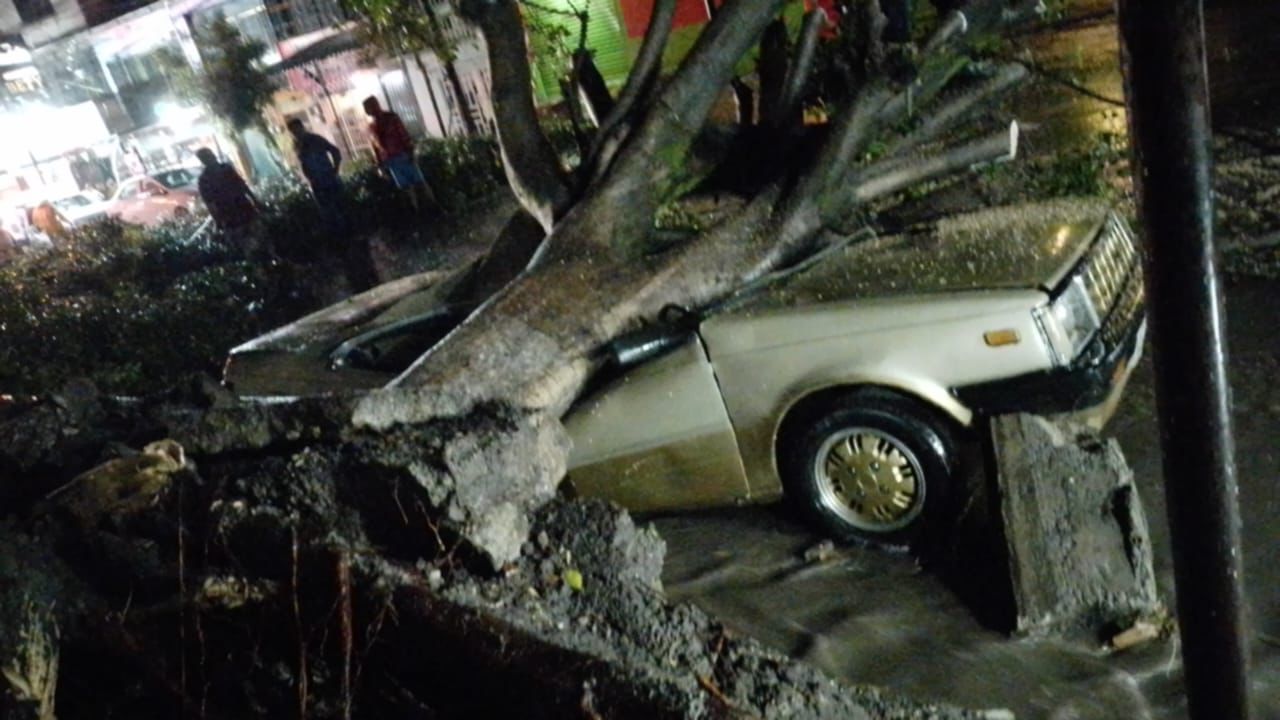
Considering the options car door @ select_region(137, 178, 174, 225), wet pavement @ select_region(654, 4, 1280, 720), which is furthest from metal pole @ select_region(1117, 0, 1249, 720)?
car door @ select_region(137, 178, 174, 225)

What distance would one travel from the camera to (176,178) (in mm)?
22234

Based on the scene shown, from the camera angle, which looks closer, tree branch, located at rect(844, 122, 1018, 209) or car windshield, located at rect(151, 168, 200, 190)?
tree branch, located at rect(844, 122, 1018, 209)

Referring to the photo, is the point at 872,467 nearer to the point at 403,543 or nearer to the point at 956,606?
the point at 956,606

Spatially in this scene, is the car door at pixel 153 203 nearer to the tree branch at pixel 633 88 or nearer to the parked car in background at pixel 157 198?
the parked car in background at pixel 157 198

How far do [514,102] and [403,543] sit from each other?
13.7ft

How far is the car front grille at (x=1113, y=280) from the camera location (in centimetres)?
413

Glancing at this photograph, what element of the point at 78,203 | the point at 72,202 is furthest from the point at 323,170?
the point at 72,202

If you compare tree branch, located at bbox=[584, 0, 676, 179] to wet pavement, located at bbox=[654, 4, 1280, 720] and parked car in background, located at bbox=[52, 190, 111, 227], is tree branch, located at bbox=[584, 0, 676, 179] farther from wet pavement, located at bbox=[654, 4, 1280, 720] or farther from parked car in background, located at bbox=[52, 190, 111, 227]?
parked car in background, located at bbox=[52, 190, 111, 227]

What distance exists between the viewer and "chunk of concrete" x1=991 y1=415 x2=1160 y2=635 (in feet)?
11.5

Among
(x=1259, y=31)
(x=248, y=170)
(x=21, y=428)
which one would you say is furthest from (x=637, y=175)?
(x=248, y=170)

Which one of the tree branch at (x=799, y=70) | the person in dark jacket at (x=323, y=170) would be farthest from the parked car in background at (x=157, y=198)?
the tree branch at (x=799, y=70)

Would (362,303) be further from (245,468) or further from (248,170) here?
(248,170)

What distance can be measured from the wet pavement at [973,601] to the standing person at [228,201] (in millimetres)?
10590

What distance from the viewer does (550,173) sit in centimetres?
652
